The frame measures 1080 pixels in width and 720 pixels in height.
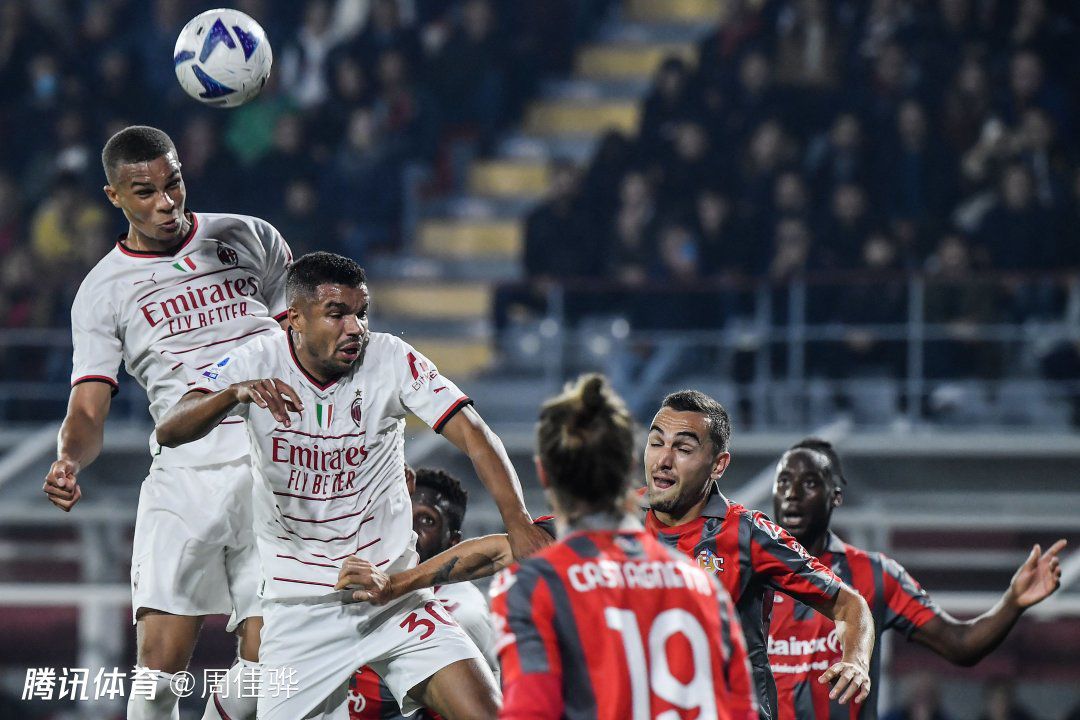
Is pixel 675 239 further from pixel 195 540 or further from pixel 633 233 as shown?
pixel 195 540

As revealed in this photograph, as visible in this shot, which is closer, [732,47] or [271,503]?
[271,503]

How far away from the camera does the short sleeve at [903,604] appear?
5.05m

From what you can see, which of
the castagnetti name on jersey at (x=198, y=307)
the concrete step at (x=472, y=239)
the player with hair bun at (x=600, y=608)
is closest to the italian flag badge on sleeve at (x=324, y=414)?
the castagnetti name on jersey at (x=198, y=307)

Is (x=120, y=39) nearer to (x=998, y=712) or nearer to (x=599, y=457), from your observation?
(x=998, y=712)

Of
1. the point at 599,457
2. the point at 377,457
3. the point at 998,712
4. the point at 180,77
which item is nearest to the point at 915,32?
the point at 998,712

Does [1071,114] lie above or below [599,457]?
above

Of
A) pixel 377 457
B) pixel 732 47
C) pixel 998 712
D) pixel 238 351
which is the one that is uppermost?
pixel 732 47

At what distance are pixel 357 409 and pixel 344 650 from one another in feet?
2.35

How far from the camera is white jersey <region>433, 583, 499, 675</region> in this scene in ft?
16.8

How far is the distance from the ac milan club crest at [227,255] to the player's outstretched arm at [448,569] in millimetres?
1319

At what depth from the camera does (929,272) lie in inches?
349

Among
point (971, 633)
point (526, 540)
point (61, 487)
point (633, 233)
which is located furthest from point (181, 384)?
point (633, 233)

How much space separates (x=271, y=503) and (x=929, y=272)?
5.41 meters

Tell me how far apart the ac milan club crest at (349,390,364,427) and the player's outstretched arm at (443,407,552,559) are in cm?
28
